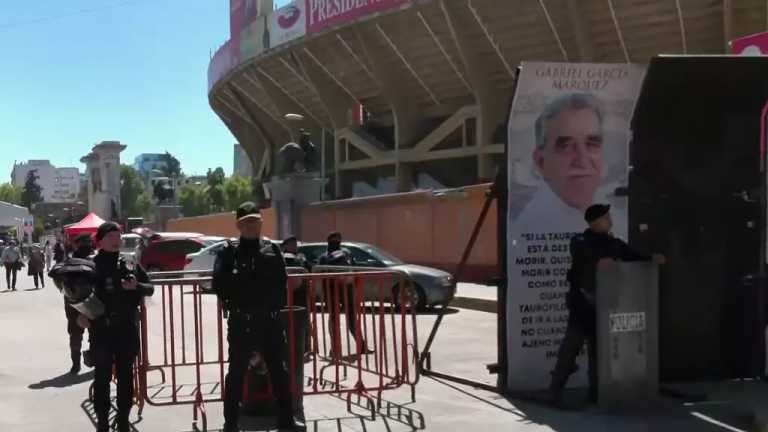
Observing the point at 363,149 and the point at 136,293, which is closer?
the point at 136,293

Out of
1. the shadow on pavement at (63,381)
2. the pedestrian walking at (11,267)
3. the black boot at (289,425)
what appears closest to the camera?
the black boot at (289,425)

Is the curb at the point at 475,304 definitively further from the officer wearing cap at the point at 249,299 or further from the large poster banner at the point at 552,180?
the officer wearing cap at the point at 249,299

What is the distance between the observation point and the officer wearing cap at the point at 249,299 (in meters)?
5.70

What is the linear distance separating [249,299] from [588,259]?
283 centimetres

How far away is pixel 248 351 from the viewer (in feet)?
19.0

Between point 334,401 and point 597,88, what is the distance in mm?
3808

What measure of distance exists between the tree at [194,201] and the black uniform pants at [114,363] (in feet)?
399

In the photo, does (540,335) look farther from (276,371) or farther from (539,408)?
(276,371)

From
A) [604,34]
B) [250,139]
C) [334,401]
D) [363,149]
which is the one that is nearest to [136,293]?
[334,401]

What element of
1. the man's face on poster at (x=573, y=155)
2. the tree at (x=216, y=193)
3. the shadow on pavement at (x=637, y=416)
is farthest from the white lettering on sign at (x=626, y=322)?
the tree at (x=216, y=193)

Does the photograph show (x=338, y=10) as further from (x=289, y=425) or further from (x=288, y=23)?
(x=289, y=425)

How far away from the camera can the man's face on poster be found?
7602mm

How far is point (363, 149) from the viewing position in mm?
48281

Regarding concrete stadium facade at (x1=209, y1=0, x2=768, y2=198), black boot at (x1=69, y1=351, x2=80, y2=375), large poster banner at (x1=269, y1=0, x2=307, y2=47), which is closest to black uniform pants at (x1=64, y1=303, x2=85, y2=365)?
black boot at (x1=69, y1=351, x2=80, y2=375)
